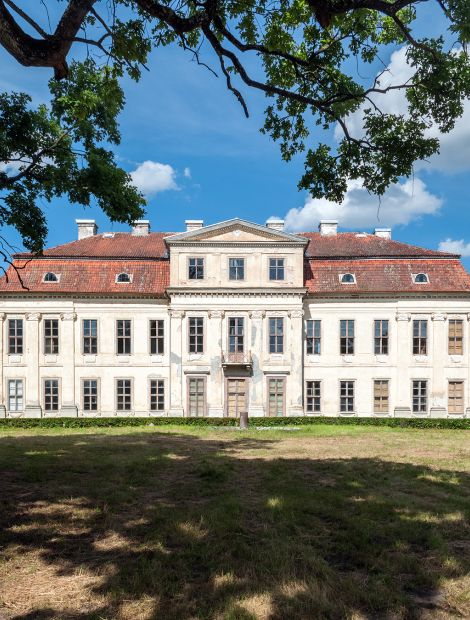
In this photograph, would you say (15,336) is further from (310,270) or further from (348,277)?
(348,277)

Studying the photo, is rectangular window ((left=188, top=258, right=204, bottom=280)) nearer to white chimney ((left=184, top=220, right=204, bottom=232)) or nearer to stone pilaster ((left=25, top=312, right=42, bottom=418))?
white chimney ((left=184, top=220, right=204, bottom=232))

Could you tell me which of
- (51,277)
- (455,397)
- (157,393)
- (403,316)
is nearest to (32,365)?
(51,277)

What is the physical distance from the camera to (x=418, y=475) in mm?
10727

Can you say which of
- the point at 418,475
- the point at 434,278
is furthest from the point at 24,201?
the point at 434,278

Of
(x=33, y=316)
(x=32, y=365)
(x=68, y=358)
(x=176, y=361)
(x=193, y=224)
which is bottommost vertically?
(x=32, y=365)

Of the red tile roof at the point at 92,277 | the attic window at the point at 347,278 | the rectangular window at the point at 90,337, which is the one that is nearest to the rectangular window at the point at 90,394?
the rectangular window at the point at 90,337

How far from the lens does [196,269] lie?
2758 centimetres

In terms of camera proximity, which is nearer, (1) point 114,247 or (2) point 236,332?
(2) point 236,332

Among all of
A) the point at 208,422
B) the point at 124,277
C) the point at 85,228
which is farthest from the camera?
the point at 85,228

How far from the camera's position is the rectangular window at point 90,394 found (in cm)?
2820

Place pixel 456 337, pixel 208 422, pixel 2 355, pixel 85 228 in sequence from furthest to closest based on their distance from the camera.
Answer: pixel 85 228, pixel 456 337, pixel 2 355, pixel 208 422

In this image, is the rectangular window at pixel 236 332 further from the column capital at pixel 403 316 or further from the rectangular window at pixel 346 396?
the column capital at pixel 403 316

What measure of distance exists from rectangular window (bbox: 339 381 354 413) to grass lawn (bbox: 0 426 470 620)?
16156 millimetres

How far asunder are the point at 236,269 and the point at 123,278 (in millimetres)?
6929
